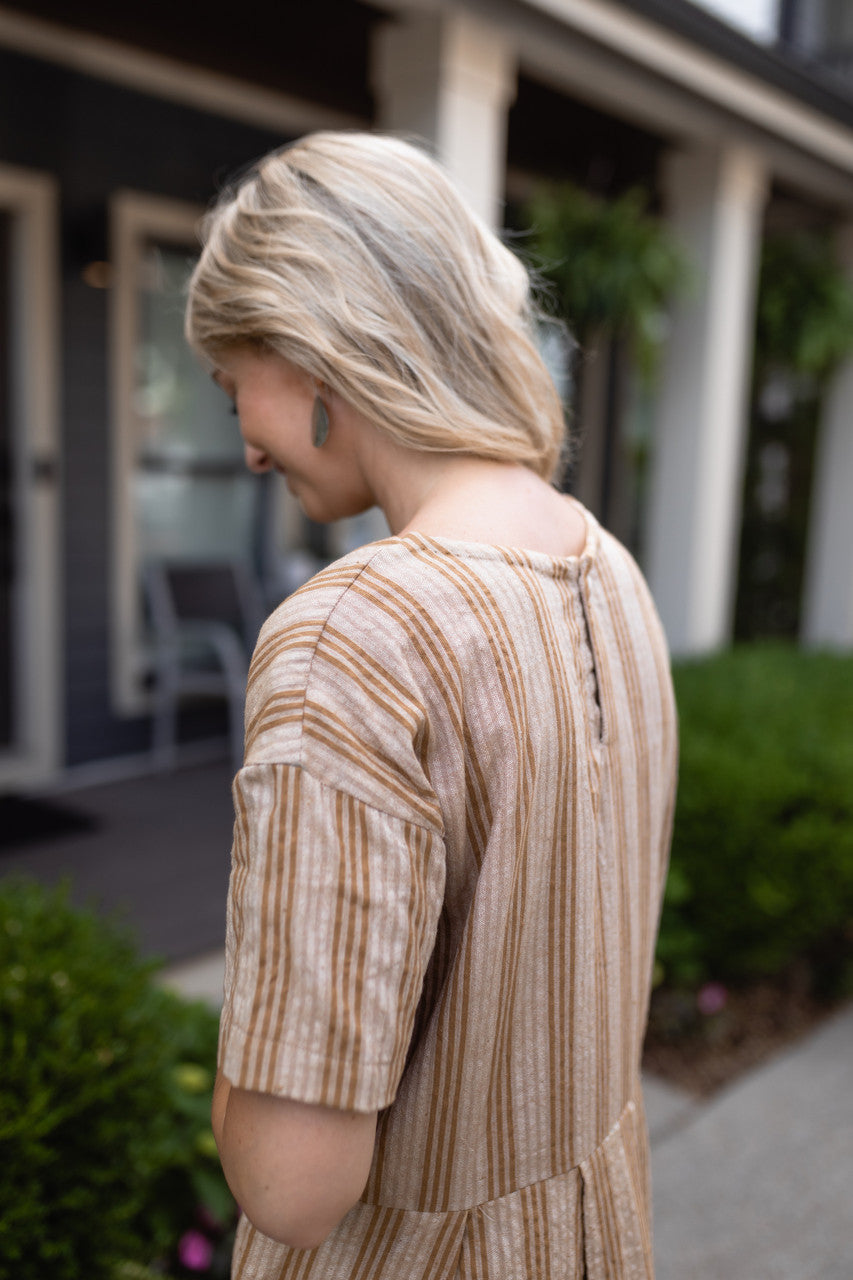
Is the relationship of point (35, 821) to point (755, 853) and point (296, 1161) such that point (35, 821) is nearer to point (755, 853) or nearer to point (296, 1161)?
point (755, 853)

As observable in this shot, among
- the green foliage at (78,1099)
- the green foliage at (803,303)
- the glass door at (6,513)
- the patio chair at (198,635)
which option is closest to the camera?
the green foliage at (78,1099)

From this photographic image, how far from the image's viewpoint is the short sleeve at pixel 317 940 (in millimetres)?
750

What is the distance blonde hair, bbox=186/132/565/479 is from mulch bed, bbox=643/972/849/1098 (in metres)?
2.78

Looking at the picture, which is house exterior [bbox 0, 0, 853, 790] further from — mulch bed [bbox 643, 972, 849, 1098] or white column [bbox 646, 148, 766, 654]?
mulch bed [bbox 643, 972, 849, 1098]

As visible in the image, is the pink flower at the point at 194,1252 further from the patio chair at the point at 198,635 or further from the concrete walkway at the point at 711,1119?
the patio chair at the point at 198,635

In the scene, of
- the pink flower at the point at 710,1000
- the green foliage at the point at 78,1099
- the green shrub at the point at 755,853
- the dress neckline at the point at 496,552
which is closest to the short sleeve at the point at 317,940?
the dress neckline at the point at 496,552

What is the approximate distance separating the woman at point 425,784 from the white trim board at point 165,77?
4168 millimetres

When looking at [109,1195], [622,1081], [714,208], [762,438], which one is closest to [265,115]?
[714,208]

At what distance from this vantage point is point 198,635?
5594mm

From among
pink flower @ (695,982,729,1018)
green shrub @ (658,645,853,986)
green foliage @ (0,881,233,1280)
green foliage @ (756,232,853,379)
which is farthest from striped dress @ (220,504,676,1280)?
green foliage @ (756,232,853,379)

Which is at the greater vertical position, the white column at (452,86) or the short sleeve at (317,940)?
the white column at (452,86)

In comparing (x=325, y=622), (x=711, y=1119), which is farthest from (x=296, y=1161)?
(x=711, y=1119)

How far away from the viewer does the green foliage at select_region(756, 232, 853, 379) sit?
5.93 metres

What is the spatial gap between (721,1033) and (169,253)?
4.10 metres
